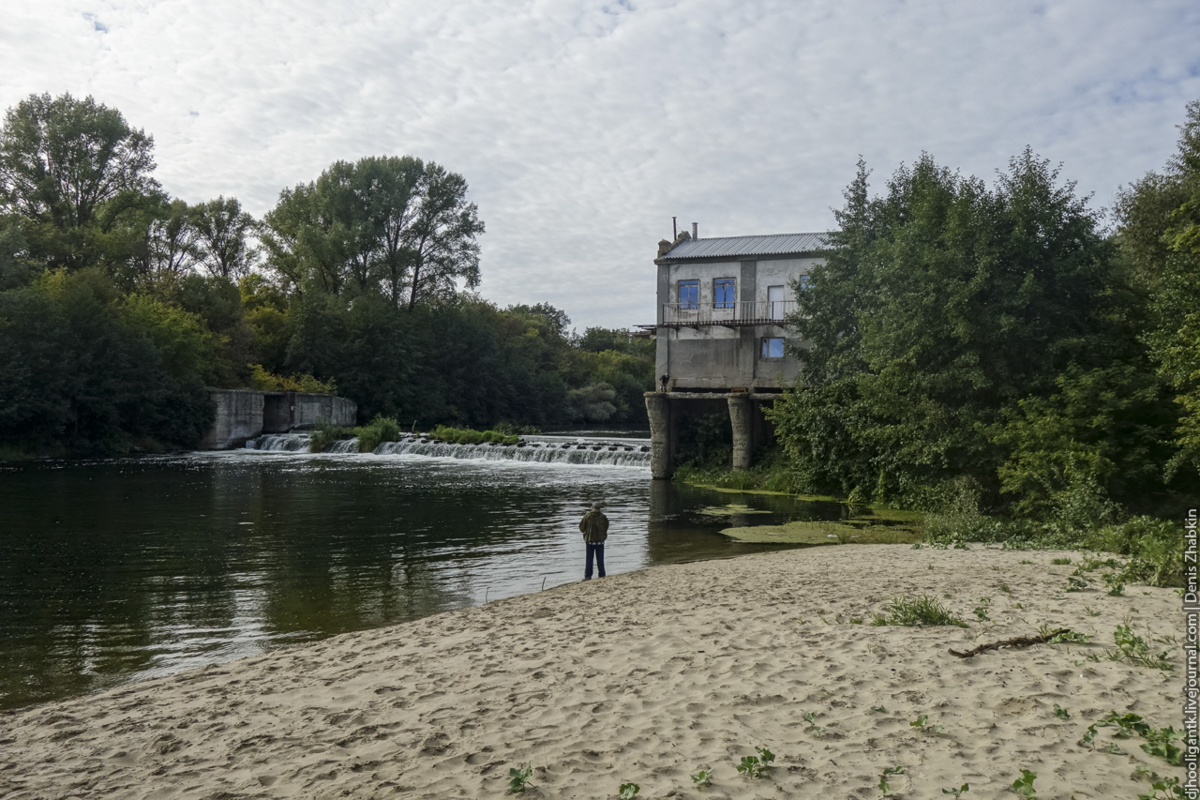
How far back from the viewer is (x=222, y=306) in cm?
5425

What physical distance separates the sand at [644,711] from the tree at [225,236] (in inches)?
2595

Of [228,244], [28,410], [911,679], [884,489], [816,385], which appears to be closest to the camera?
[911,679]

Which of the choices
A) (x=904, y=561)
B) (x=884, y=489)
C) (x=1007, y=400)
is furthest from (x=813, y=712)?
(x=884, y=489)

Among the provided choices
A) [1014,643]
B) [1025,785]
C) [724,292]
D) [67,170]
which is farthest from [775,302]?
[67,170]

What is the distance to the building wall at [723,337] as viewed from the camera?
32875 millimetres

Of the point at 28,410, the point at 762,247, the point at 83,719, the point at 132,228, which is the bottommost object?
the point at 83,719

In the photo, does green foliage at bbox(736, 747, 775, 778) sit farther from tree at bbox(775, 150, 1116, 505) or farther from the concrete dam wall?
the concrete dam wall

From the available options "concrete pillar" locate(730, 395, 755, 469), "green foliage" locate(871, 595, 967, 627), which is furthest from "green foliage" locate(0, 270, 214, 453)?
"green foliage" locate(871, 595, 967, 627)

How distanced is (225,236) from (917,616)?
2782 inches

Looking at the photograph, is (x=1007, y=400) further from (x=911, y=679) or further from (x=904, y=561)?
(x=911, y=679)

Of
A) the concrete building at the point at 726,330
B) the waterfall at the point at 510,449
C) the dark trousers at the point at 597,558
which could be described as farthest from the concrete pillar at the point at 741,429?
the dark trousers at the point at 597,558

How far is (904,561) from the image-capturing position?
13.2m

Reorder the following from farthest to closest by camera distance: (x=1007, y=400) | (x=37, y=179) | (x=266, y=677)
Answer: (x=37, y=179) < (x=1007, y=400) < (x=266, y=677)

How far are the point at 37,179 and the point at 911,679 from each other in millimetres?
59083
